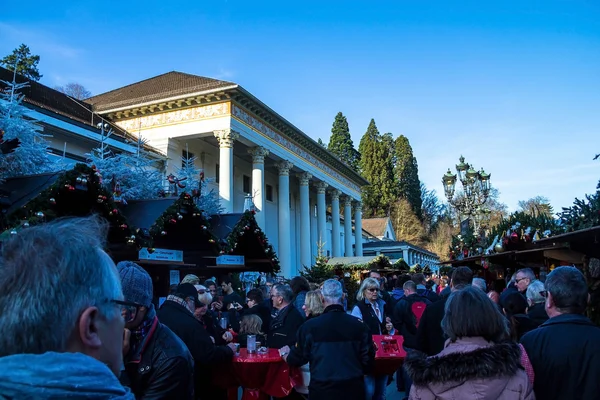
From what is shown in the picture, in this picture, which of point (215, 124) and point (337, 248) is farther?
point (337, 248)

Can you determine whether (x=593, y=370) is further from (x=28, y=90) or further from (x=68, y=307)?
(x=28, y=90)

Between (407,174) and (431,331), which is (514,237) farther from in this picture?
(407,174)

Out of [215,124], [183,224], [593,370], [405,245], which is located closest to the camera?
[593,370]

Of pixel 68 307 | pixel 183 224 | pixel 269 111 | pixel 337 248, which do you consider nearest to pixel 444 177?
pixel 269 111

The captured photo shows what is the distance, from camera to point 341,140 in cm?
7275

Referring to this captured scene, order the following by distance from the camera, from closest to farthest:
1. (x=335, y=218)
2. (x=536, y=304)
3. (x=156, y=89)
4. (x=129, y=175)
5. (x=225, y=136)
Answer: (x=536, y=304), (x=129, y=175), (x=225, y=136), (x=156, y=89), (x=335, y=218)

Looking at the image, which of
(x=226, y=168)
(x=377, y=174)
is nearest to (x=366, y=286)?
(x=226, y=168)

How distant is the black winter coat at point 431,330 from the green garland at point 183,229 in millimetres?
4812

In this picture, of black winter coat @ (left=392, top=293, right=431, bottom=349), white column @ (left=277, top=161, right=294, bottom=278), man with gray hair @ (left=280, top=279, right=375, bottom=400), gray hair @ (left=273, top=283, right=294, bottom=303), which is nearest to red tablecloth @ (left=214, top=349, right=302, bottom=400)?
gray hair @ (left=273, top=283, right=294, bottom=303)

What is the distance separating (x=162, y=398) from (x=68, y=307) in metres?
1.54

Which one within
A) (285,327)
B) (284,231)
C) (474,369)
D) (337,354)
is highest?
(284,231)

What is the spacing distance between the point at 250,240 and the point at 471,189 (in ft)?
37.8

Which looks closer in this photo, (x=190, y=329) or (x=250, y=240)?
(x=190, y=329)

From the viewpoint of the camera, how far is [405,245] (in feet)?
185
